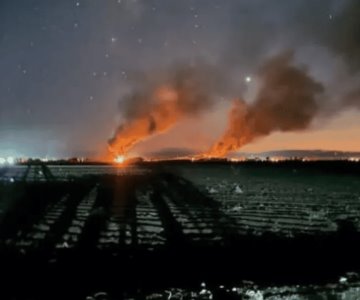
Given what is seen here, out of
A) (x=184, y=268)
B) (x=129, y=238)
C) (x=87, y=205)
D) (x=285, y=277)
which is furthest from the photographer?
(x=87, y=205)

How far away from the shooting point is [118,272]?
1523 cm

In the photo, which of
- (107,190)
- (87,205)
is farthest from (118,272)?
(107,190)

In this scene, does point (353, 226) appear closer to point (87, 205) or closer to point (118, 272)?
point (118, 272)

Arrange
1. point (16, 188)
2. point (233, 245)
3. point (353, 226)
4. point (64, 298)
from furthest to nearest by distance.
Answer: point (16, 188)
point (353, 226)
point (233, 245)
point (64, 298)

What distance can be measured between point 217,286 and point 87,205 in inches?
897

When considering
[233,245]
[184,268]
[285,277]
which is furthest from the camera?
[233,245]

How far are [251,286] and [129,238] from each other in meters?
8.84

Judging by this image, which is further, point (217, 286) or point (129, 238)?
point (129, 238)

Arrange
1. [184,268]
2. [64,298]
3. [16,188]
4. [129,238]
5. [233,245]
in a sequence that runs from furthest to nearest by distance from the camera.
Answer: [16,188] → [129,238] → [233,245] → [184,268] → [64,298]

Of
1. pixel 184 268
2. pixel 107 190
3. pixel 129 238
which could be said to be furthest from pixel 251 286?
pixel 107 190

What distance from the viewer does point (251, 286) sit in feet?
45.0

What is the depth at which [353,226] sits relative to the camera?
25.5 metres

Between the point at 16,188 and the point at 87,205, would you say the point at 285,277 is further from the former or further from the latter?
the point at 16,188

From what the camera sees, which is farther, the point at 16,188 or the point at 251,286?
the point at 16,188
